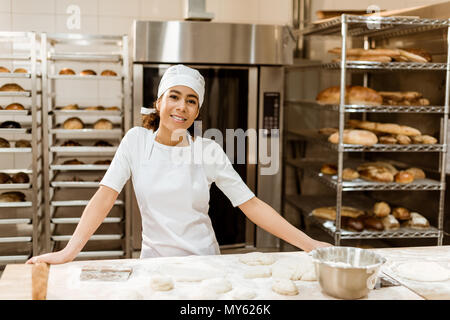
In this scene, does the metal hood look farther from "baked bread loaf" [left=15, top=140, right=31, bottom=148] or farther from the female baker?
the female baker

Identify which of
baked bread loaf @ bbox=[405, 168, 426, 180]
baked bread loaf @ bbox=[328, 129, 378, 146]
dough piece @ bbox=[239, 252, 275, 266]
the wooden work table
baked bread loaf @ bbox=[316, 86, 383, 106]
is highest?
baked bread loaf @ bbox=[316, 86, 383, 106]

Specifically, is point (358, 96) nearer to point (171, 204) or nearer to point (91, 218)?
point (171, 204)

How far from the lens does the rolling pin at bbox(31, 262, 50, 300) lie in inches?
50.9

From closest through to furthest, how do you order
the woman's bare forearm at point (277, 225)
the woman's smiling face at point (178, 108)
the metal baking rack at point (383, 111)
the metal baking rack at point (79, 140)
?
the woman's bare forearm at point (277, 225)
the woman's smiling face at point (178, 108)
the metal baking rack at point (383, 111)
the metal baking rack at point (79, 140)

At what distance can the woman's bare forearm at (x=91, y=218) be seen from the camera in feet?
5.41

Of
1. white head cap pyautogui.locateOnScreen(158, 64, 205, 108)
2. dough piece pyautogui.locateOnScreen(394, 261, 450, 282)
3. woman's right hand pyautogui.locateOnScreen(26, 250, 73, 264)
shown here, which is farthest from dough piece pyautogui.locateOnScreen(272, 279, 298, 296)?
white head cap pyautogui.locateOnScreen(158, 64, 205, 108)

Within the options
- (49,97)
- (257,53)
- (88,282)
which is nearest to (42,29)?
(49,97)

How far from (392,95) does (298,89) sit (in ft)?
2.94

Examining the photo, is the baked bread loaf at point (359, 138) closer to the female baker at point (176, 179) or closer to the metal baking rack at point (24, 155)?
the female baker at point (176, 179)

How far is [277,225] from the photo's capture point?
1.79m

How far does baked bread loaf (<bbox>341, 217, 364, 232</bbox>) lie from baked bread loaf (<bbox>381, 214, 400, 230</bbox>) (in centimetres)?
16

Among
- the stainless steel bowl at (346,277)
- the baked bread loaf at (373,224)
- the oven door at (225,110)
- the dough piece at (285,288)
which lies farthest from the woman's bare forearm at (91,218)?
the baked bread loaf at (373,224)

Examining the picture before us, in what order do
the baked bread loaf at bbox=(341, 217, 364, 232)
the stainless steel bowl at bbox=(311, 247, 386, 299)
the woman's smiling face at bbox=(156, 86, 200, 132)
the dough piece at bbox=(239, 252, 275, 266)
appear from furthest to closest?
the baked bread loaf at bbox=(341, 217, 364, 232) < the woman's smiling face at bbox=(156, 86, 200, 132) < the dough piece at bbox=(239, 252, 275, 266) < the stainless steel bowl at bbox=(311, 247, 386, 299)

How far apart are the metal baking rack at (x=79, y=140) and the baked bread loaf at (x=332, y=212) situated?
1222 mm
